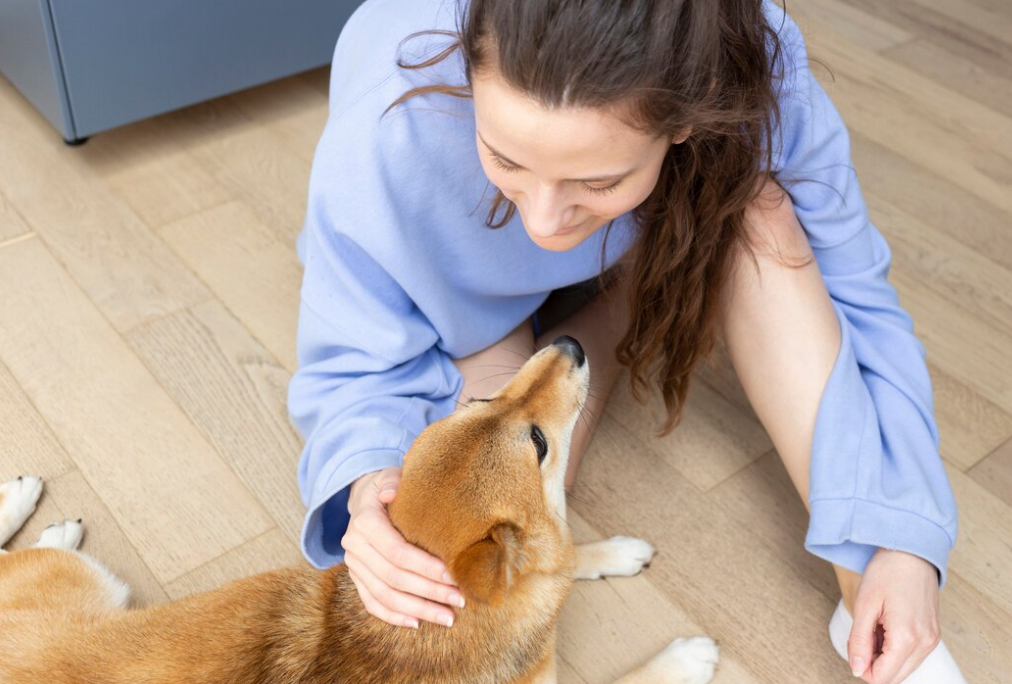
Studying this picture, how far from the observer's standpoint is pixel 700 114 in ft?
3.52

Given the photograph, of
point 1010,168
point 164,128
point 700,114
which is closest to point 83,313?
point 164,128

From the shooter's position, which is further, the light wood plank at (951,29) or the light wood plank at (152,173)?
the light wood plank at (951,29)

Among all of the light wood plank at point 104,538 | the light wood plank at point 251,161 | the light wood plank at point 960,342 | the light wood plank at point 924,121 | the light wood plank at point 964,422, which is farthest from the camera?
the light wood plank at point 924,121

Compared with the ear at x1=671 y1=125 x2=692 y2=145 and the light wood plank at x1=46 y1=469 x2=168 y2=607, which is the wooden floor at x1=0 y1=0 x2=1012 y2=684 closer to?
the light wood plank at x1=46 y1=469 x2=168 y2=607

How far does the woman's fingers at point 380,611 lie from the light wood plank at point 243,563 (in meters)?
0.35

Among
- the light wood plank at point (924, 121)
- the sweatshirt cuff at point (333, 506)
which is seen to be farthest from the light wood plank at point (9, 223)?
the light wood plank at point (924, 121)

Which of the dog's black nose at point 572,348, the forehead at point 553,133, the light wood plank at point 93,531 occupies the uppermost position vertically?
the forehead at point 553,133

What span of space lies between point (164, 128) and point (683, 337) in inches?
55.7

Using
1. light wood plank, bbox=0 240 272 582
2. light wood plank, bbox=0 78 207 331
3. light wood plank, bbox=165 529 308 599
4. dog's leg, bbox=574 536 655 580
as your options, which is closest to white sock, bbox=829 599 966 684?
dog's leg, bbox=574 536 655 580

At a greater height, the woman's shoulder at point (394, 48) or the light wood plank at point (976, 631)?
the woman's shoulder at point (394, 48)

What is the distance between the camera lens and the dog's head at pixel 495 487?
42.0 inches

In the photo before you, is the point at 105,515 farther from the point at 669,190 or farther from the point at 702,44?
the point at 702,44

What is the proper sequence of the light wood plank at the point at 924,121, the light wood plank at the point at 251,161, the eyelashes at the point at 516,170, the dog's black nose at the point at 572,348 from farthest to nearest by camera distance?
the light wood plank at the point at 924,121 → the light wood plank at the point at 251,161 → the dog's black nose at the point at 572,348 → the eyelashes at the point at 516,170

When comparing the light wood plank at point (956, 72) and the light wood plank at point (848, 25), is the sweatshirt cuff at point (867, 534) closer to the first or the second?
the light wood plank at point (956, 72)
